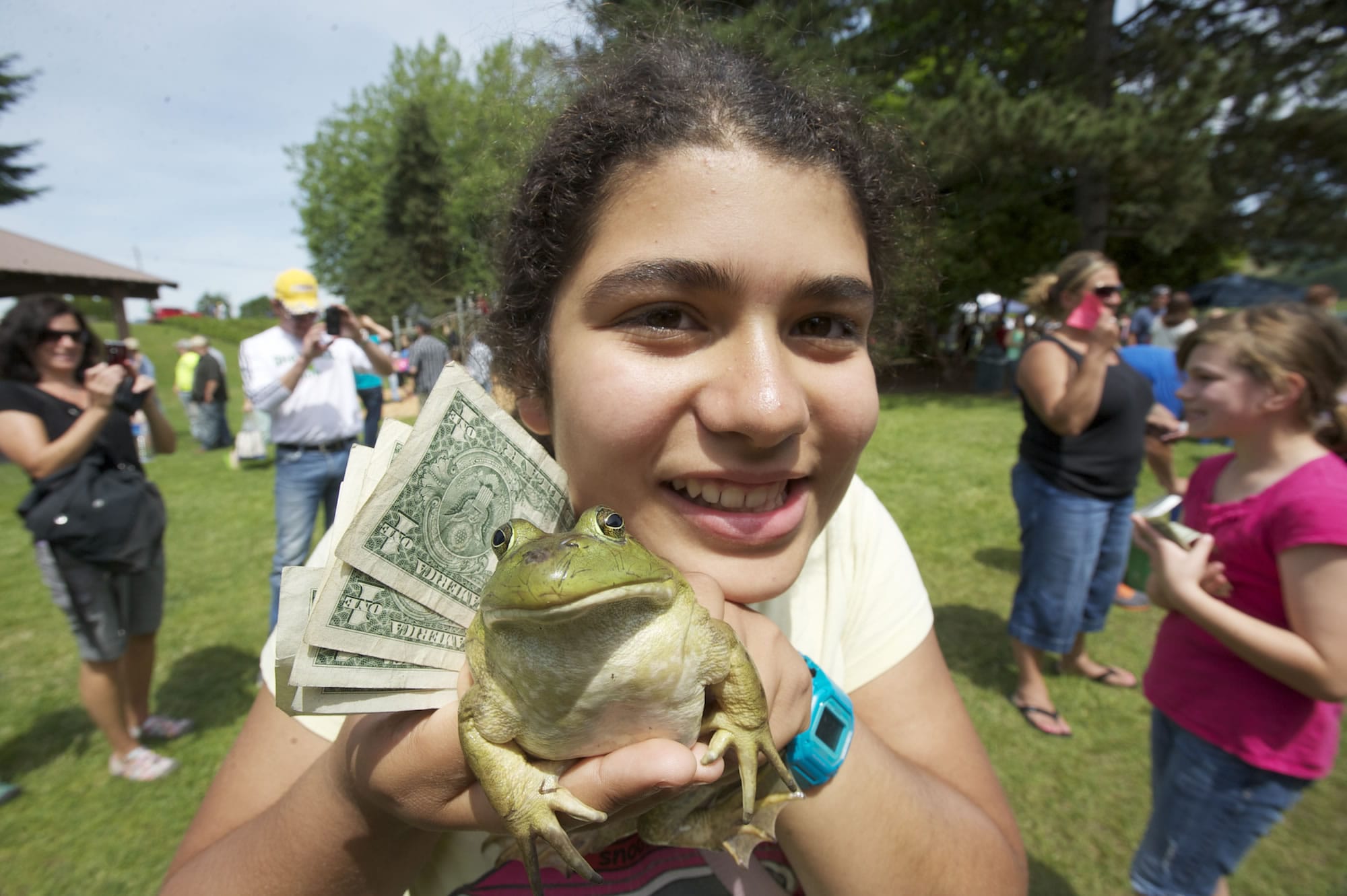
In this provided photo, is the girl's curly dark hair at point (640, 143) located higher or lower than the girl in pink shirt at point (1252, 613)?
higher

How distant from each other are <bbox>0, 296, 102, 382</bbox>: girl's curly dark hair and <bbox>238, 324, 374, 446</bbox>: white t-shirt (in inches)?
52.1

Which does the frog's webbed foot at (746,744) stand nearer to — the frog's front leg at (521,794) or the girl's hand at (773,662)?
the girl's hand at (773,662)

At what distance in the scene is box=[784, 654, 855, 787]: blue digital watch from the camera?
4.36 feet

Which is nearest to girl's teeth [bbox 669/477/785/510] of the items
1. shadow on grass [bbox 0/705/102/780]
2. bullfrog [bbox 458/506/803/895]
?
bullfrog [bbox 458/506/803/895]

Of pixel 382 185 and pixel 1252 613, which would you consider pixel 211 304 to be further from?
pixel 1252 613

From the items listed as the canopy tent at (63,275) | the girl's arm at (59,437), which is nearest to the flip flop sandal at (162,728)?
the girl's arm at (59,437)

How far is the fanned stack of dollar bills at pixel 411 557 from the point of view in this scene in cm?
110

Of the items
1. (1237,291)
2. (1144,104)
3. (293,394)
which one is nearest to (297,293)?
(293,394)

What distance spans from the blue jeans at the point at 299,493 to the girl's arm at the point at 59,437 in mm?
1479

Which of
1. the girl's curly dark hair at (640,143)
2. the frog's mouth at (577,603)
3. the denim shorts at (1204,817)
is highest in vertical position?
the girl's curly dark hair at (640,143)

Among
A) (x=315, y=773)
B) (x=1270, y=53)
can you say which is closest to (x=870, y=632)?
(x=315, y=773)

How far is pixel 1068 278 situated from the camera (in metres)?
4.48

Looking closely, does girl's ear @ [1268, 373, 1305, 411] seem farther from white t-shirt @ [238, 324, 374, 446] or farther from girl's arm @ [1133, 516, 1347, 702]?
white t-shirt @ [238, 324, 374, 446]

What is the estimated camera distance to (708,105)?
1.38 m
